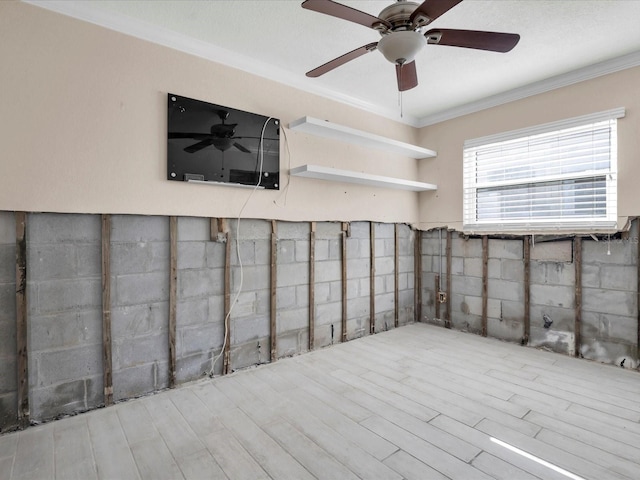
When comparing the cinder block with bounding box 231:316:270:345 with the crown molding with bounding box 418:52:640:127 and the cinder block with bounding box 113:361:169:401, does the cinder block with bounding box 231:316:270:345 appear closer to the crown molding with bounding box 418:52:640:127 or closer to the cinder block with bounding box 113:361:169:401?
the cinder block with bounding box 113:361:169:401

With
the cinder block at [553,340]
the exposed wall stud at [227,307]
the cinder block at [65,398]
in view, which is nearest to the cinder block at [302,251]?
the exposed wall stud at [227,307]

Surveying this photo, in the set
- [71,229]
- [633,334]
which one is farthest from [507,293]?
[71,229]

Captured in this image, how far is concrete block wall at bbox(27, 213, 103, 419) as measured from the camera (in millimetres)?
2279

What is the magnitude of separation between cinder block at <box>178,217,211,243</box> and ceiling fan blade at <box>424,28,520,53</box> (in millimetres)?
2081

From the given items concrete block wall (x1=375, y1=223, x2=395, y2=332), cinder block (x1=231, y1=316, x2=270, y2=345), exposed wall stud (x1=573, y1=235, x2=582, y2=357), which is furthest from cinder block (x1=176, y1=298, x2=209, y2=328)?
exposed wall stud (x1=573, y1=235, x2=582, y2=357)

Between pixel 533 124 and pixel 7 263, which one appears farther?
pixel 533 124

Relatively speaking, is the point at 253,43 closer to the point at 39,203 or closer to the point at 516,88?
the point at 39,203

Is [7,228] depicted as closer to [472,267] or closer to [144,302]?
[144,302]

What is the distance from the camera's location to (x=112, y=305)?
100.0 inches

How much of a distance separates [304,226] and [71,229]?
194 cm

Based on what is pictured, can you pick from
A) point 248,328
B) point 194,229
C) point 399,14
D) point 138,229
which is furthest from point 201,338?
point 399,14

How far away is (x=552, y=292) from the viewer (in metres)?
3.63

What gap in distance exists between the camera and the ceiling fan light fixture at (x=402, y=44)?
75.9 inches

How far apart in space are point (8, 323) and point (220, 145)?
1.87m
